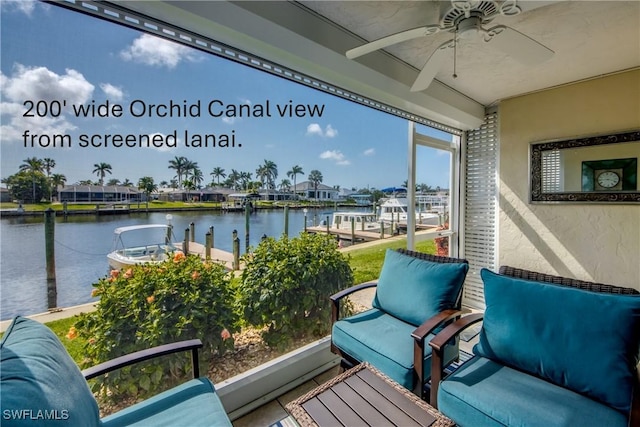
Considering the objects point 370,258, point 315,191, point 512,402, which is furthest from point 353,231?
point 512,402

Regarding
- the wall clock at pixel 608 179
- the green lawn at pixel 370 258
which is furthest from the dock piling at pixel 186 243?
the wall clock at pixel 608 179

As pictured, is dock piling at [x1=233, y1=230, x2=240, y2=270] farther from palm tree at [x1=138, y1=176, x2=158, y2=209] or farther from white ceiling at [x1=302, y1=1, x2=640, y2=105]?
white ceiling at [x1=302, y1=1, x2=640, y2=105]

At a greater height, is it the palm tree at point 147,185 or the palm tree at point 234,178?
the palm tree at point 234,178

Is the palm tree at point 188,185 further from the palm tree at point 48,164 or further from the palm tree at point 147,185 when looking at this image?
the palm tree at point 48,164

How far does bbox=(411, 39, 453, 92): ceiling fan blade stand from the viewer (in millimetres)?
1577

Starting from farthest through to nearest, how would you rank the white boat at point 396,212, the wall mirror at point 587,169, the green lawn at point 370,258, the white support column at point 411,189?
1. the white boat at point 396,212
2. the white support column at point 411,189
3. the green lawn at point 370,258
4. the wall mirror at point 587,169

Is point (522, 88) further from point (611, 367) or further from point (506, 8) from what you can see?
point (611, 367)

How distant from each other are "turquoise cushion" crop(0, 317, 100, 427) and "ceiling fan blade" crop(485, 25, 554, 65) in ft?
7.82

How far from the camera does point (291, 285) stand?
7.41 ft

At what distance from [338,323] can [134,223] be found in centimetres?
150

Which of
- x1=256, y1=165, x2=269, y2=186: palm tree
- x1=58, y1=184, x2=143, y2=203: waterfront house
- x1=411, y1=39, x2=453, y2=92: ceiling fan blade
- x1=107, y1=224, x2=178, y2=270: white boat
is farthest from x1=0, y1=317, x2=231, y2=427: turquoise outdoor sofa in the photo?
x1=411, y1=39, x2=453, y2=92: ceiling fan blade

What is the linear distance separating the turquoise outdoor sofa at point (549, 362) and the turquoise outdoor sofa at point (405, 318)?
0.11 metres

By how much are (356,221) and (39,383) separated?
8.22 ft

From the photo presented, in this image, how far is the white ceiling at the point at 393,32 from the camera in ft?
5.05
